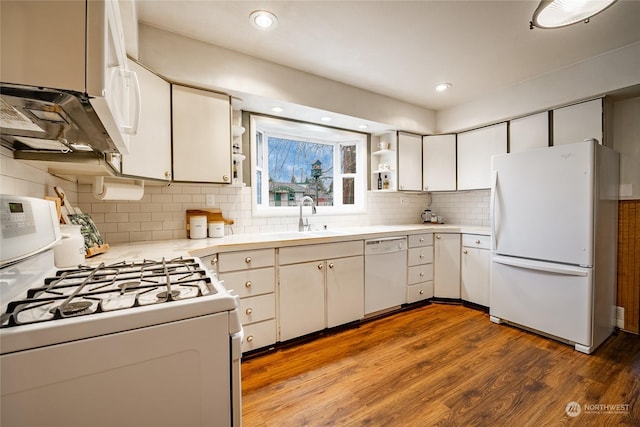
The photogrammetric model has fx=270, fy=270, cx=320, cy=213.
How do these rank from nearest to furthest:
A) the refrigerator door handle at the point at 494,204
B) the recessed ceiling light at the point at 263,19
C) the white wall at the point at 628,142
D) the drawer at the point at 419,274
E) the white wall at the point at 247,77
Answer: the recessed ceiling light at the point at 263,19, the white wall at the point at 247,77, the white wall at the point at 628,142, the refrigerator door handle at the point at 494,204, the drawer at the point at 419,274

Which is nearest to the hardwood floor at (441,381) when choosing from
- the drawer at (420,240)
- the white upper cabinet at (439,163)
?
the drawer at (420,240)

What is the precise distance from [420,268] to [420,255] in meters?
0.15

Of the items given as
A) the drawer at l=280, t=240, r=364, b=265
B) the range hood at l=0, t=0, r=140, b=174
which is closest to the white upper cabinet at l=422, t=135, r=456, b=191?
the drawer at l=280, t=240, r=364, b=265

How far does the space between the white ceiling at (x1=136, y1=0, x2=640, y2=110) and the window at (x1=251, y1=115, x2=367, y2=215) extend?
0.72 metres

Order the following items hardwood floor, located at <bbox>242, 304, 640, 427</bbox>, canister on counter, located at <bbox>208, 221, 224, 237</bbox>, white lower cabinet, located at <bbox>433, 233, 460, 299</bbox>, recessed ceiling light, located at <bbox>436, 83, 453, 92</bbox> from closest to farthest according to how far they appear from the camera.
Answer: hardwood floor, located at <bbox>242, 304, 640, 427</bbox> < canister on counter, located at <bbox>208, 221, 224, 237</bbox> < recessed ceiling light, located at <bbox>436, 83, 453, 92</bbox> < white lower cabinet, located at <bbox>433, 233, 460, 299</bbox>

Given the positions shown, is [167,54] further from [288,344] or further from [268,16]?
[288,344]

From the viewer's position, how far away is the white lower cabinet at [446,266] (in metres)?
3.17

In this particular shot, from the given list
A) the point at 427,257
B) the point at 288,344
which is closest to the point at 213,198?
the point at 288,344

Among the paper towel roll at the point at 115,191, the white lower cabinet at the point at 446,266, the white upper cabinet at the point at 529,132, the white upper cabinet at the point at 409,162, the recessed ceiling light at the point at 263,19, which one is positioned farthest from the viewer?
the white upper cabinet at the point at 409,162

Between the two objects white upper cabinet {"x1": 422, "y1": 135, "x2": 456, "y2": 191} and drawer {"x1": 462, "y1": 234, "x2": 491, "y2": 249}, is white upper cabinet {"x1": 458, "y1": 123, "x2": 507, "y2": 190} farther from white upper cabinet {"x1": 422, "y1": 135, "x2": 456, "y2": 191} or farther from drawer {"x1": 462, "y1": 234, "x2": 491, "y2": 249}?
drawer {"x1": 462, "y1": 234, "x2": 491, "y2": 249}

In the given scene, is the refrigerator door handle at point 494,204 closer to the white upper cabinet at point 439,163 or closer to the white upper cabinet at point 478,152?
the white upper cabinet at point 478,152

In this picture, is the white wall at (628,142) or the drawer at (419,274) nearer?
the white wall at (628,142)

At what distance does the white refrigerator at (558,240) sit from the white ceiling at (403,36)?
32.9 inches

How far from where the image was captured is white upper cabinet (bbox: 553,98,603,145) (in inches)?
94.5
